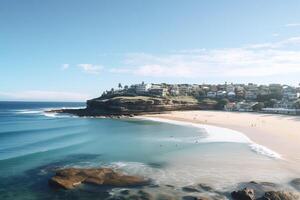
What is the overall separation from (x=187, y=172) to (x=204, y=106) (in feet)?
278

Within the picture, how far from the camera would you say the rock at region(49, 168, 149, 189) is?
25.1 meters

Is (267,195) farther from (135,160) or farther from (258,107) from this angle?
(258,107)

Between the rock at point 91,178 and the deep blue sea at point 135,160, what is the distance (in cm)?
95

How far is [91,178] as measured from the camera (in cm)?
2636

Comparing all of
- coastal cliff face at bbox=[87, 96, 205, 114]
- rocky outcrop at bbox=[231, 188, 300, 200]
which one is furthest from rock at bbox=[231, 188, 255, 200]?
Result: coastal cliff face at bbox=[87, 96, 205, 114]

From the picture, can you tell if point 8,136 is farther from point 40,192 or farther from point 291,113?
point 291,113

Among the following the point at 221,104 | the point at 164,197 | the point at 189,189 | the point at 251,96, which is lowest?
the point at 164,197

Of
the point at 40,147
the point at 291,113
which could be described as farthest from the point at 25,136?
the point at 291,113

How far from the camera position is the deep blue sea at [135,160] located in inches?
1013

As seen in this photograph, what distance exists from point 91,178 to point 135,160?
341 inches

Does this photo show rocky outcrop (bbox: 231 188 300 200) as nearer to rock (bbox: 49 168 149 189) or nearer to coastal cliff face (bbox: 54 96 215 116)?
rock (bbox: 49 168 149 189)

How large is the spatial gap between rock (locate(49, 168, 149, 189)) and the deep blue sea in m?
0.95

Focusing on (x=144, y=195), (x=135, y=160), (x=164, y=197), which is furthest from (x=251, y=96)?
(x=144, y=195)

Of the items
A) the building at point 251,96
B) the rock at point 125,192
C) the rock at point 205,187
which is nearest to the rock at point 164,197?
the rock at point 125,192
